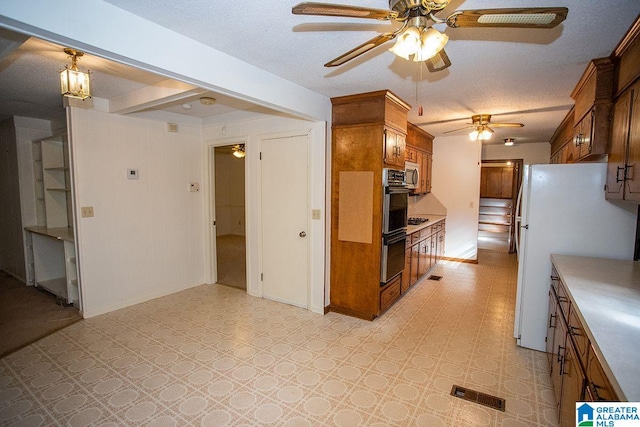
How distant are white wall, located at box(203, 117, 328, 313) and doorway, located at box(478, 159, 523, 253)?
5.59 meters

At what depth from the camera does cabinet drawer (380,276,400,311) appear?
3492 mm

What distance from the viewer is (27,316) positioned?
3.45m

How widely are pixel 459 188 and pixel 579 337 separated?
490 centimetres

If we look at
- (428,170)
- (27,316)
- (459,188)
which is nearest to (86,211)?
(27,316)

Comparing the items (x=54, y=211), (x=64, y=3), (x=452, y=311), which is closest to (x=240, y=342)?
(x=452, y=311)

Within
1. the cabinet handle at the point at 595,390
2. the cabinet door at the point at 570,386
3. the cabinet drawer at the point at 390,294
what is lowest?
the cabinet drawer at the point at 390,294

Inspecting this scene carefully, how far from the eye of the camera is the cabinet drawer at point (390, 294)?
349 cm

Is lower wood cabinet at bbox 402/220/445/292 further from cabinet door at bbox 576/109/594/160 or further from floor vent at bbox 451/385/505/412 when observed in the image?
cabinet door at bbox 576/109/594/160

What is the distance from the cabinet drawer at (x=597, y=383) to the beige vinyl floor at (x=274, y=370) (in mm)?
920

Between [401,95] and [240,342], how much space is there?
303cm

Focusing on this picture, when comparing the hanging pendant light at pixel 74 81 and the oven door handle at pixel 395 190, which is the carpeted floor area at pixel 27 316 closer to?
the hanging pendant light at pixel 74 81

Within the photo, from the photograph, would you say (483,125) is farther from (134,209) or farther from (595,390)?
(134,209)

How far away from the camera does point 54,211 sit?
4.44 meters

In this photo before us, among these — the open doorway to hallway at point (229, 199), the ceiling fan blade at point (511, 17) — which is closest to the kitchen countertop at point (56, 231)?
the open doorway to hallway at point (229, 199)
